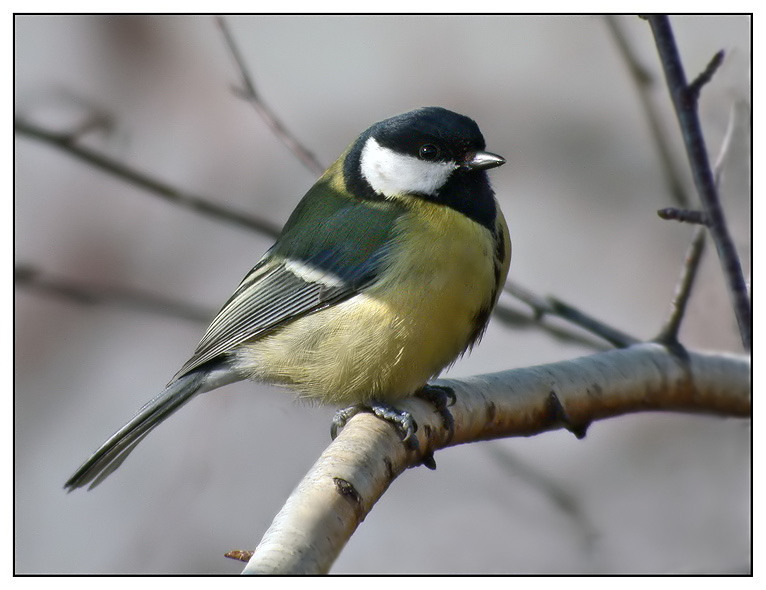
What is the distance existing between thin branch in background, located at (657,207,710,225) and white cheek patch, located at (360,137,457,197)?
637 millimetres

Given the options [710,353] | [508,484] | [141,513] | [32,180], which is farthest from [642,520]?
[32,180]

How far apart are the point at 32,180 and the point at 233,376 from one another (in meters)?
0.71

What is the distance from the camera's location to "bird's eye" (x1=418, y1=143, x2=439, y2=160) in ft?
5.32

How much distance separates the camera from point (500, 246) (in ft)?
5.24

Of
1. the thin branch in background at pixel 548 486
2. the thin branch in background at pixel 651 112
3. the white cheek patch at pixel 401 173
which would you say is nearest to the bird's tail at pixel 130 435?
the white cheek patch at pixel 401 173

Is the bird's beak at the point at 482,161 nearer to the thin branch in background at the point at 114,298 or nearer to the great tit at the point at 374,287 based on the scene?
the great tit at the point at 374,287

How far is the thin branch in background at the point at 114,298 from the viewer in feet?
6.42

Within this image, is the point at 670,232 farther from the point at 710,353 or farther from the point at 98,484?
the point at 98,484

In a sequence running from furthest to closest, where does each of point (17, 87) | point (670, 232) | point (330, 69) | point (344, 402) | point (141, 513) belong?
point (670, 232) < point (330, 69) < point (141, 513) < point (17, 87) < point (344, 402)

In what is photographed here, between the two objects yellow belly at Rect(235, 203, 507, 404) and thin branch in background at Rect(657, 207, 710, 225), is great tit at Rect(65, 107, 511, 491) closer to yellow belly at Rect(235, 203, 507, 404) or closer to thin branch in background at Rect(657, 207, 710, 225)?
yellow belly at Rect(235, 203, 507, 404)

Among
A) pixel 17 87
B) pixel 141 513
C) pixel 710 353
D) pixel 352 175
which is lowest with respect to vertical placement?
pixel 141 513

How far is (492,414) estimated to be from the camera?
1460 mm

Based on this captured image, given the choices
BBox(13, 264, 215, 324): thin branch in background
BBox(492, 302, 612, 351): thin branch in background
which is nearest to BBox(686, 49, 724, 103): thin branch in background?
BBox(492, 302, 612, 351): thin branch in background

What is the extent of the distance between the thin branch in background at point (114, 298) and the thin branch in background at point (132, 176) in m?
0.26
